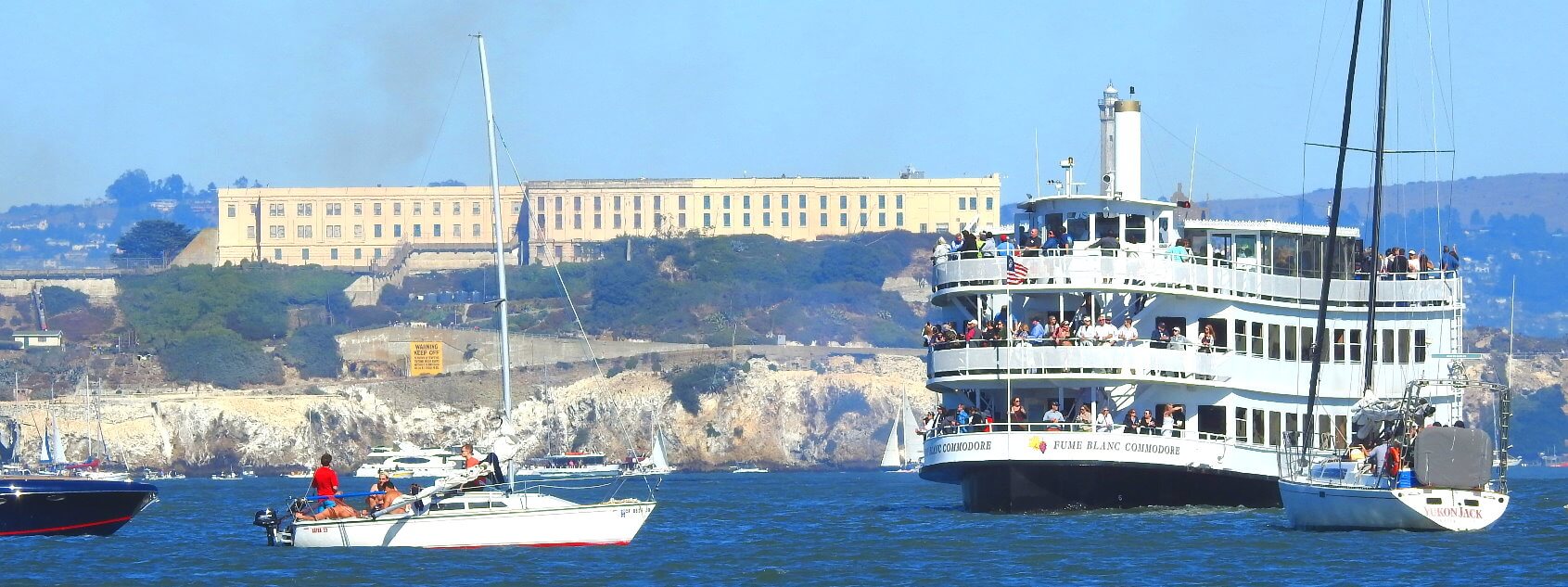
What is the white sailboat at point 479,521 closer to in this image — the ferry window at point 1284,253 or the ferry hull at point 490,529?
the ferry hull at point 490,529

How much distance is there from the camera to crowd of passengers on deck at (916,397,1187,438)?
50.4 metres

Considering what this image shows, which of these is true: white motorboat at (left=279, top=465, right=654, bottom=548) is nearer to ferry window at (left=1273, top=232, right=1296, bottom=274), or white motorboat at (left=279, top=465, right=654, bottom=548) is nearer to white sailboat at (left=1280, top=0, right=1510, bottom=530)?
white sailboat at (left=1280, top=0, right=1510, bottom=530)

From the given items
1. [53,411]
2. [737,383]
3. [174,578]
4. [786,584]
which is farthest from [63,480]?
[737,383]

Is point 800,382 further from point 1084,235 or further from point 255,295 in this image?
point 1084,235

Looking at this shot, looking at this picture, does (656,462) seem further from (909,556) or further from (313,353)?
(909,556)

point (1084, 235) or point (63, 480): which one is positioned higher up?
point (1084, 235)

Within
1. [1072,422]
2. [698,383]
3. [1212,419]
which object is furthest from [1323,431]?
[698,383]

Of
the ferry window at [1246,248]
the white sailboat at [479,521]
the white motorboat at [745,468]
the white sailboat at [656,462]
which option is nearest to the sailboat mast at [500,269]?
the white sailboat at [479,521]

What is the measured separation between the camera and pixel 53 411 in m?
149

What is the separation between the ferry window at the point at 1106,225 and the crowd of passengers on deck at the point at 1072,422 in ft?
12.2

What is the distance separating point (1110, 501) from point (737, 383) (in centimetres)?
11604

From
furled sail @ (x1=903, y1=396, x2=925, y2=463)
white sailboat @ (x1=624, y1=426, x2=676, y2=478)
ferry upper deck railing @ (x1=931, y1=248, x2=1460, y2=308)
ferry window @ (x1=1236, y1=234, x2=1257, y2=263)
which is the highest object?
ferry window @ (x1=1236, y1=234, x2=1257, y2=263)

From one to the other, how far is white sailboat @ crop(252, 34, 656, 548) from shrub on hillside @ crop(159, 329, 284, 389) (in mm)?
135049

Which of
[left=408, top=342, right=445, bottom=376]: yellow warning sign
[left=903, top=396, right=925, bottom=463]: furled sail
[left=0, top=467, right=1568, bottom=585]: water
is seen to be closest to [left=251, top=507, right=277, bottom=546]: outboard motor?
[left=0, top=467, right=1568, bottom=585]: water
